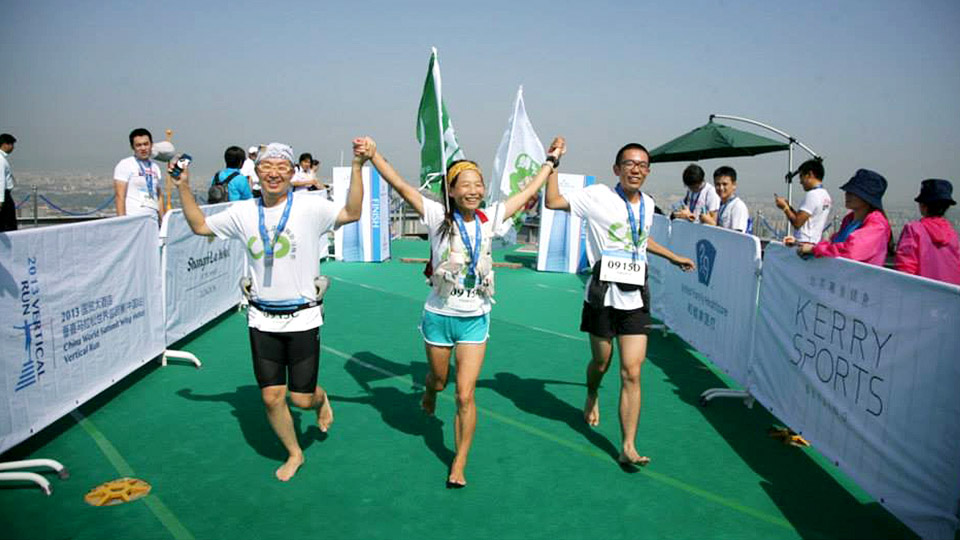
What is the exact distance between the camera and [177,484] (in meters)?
4.03

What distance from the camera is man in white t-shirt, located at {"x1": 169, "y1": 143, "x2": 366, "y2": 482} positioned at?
12.7 ft

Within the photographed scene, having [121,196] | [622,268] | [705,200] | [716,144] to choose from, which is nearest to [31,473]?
[622,268]

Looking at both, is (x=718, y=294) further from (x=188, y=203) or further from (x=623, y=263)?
(x=188, y=203)

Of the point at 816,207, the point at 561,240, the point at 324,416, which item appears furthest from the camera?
the point at 561,240

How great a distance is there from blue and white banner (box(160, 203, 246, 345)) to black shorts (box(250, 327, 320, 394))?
10.5 feet

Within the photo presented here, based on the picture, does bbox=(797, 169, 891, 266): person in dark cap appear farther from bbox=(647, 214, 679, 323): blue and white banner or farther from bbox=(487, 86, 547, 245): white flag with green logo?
bbox=(647, 214, 679, 323): blue and white banner

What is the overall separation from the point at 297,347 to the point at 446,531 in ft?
4.66

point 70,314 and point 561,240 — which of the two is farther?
point 561,240

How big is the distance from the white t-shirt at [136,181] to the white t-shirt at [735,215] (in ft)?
22.4

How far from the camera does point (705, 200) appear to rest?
8.69 metres

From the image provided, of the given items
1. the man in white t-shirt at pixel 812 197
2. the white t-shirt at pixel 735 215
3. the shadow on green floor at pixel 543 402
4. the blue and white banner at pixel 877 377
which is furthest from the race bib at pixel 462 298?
the white t-shirt at pixel 735 215

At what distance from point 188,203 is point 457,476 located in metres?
2.34

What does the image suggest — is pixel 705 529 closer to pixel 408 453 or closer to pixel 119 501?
pixel 408 453

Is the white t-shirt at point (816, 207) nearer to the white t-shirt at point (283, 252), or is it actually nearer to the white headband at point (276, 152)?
the white t-shirt at point (283, 252)
